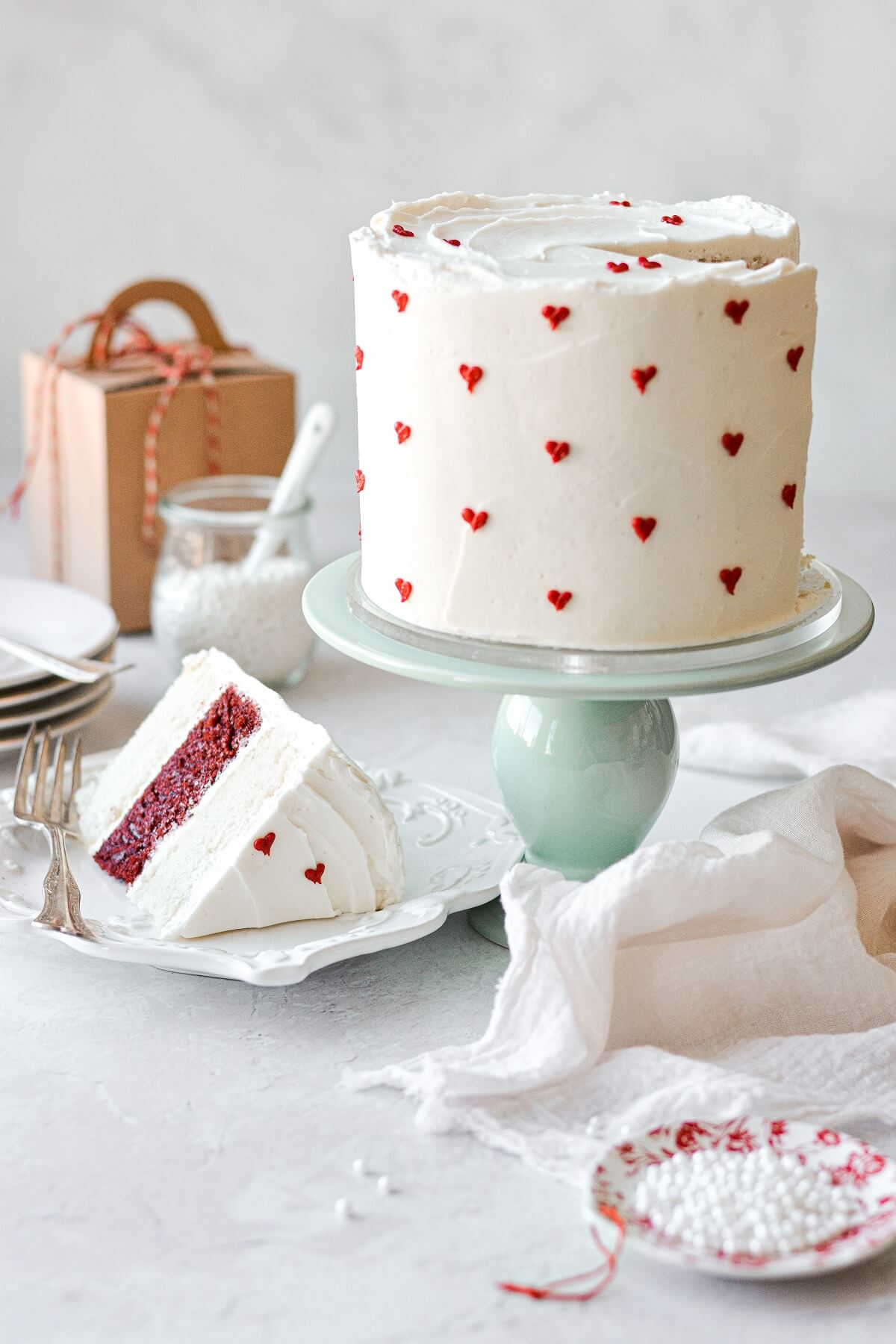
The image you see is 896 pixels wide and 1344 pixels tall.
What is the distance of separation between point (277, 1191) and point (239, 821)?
0.32m

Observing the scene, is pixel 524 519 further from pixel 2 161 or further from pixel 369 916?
pixel 2 161

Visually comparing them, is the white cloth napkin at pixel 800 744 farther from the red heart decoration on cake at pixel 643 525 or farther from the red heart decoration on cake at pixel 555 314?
the red heart decoration on cake at pixel 555 314

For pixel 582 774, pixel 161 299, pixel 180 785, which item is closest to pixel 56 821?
pixel 180 785

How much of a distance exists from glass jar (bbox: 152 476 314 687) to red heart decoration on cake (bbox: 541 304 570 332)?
84cm

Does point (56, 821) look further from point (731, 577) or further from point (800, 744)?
point (800, 744)

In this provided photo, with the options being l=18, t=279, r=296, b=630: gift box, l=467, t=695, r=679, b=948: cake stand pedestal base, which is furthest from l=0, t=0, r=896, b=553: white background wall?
l=467, t=695, r=679, b=948: cake stand pedestal base

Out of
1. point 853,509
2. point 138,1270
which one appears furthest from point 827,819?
point 853,509

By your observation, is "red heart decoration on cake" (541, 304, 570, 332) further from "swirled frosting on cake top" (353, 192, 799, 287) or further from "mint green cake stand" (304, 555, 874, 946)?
"mint green cake stand" (304, 555, 874, 946)

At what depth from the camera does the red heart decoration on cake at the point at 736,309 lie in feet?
3.20

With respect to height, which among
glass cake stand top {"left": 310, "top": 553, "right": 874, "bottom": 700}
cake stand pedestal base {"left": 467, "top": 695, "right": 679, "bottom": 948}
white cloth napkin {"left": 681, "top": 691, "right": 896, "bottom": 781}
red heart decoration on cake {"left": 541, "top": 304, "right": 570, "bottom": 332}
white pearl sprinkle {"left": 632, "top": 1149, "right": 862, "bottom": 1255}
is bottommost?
white cloth napkin {"left": 681, "top": 691, "right": 896, "bottom": 781}

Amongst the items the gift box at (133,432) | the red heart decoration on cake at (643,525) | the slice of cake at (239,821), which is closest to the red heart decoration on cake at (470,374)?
the red heart decoration on cake at (643,525)

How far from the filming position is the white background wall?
8.17 feet

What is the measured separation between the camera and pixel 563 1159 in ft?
3.03

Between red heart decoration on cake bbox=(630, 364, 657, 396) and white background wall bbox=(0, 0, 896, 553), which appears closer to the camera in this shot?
red heart decoration on cake bbox=(630, 364, 657, 396)
